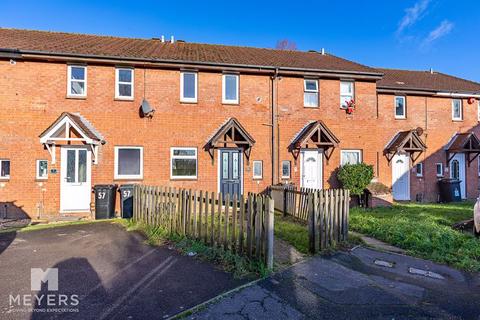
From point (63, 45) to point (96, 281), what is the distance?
1174cm

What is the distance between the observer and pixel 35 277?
16.3 ft

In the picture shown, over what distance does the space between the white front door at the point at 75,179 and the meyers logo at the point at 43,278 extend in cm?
691

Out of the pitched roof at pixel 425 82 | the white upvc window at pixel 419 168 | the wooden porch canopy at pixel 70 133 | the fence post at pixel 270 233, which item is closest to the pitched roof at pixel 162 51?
the wooden porch canopy at pixel 70 133

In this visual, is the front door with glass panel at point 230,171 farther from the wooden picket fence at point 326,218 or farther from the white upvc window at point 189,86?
the wooden picket fence at point 326,218

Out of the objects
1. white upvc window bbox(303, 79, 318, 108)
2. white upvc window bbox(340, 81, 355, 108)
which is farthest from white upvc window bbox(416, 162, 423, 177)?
white upvc window bbox(303, 79, 318, 108)

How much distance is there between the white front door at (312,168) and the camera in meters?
13.9

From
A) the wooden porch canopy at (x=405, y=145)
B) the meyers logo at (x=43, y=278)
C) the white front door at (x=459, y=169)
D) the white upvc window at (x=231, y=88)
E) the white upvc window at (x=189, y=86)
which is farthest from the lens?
the white front door at (x=459, y=169)

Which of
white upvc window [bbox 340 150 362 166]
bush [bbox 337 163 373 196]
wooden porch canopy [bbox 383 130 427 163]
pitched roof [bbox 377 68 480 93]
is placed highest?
pitched roof [bbox 377 68 480 93]

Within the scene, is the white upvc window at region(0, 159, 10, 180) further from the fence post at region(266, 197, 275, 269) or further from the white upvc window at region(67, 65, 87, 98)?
the fence post at region(266, 197, 275, 269)

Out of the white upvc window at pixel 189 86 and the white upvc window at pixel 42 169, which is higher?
the white upvc window at pixel 189 86

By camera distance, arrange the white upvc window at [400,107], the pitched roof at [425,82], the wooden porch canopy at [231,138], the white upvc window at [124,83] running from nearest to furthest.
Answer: the white upvc window at [124,83] → the wooden porch canopy at [231,138] → the white upvc window at [400,107] → the pitched roof at [425,82]

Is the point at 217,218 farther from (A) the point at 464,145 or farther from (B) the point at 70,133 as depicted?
(A) the point at 464,145

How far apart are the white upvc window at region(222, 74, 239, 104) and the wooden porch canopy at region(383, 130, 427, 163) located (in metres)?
8.79

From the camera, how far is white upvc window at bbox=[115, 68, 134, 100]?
40.4 feet
